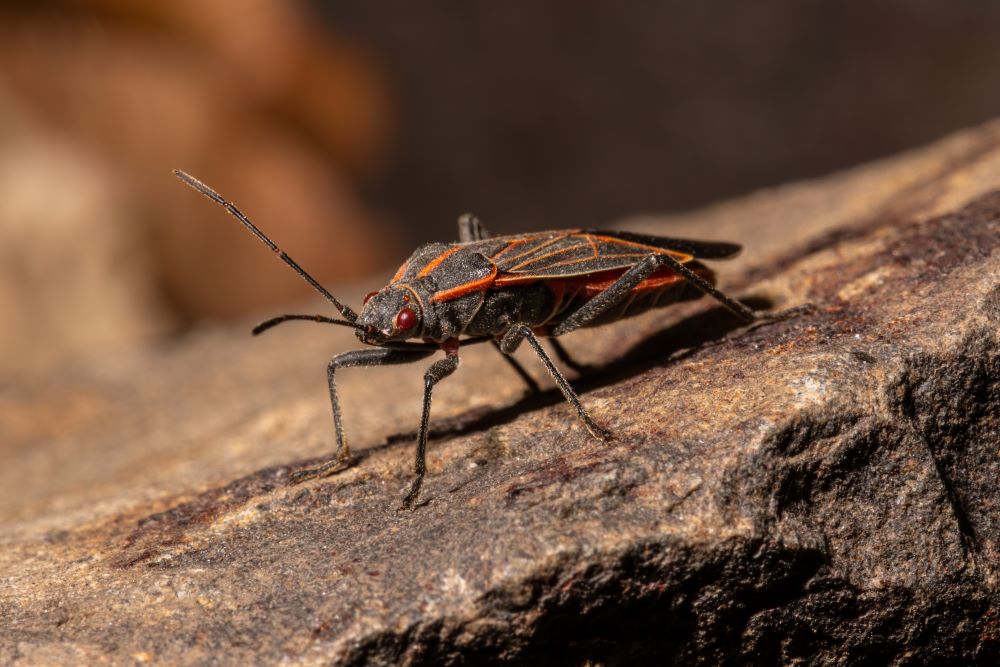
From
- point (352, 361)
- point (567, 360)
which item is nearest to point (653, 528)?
point (352, 361)

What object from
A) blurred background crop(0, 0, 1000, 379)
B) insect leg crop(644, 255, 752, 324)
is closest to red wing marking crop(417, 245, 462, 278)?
insect leg crop(644, 255, 752, 324)

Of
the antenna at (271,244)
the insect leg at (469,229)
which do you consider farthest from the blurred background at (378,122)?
the antenna at (271,244)

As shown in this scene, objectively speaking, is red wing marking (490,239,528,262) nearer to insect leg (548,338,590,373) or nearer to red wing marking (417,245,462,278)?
red wing marking (417,245,462,278)

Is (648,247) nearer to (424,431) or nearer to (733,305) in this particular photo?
(733,305)

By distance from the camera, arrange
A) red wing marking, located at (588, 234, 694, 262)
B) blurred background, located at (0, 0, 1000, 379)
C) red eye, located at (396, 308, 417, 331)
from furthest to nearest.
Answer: blurred background, located at (0, 0, 1000, 379) → red wing marking, located at (588, 234, 694, 262) → red eye, located at (396, 308, 417, 331)

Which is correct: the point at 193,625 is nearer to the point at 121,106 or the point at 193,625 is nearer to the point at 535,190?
the point at 121,106

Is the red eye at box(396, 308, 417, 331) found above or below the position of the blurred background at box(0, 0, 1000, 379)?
below
